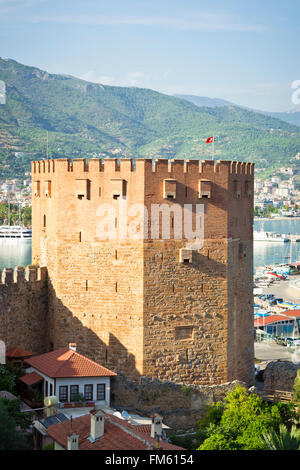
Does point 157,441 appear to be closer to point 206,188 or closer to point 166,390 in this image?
point 166,390

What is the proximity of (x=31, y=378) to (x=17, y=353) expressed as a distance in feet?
4.02

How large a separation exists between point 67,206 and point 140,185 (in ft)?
A: 8.16

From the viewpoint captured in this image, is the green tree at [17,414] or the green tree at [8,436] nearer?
the green tree at [8,436]

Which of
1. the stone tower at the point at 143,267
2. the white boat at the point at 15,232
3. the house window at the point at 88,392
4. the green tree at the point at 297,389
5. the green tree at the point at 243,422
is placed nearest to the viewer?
the green tree at the point at 243,422

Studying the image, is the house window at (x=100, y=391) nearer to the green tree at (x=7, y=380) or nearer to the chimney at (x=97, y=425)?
the green tree at (x=7, y=380)

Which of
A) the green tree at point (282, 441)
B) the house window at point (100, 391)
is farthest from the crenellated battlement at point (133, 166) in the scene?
the green tree at point (282, 441)

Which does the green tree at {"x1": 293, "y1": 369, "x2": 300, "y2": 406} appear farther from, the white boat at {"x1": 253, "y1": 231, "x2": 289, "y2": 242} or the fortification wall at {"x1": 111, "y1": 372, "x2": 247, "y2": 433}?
the white boat at {"x1": 253, "y1": 231, "x2": 289, "y2": 242}

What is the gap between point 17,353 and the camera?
21.8 meters

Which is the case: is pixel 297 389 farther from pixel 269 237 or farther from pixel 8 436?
pixel 269 237

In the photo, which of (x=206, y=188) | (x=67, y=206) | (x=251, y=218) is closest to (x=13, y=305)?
(x=67, y=206)

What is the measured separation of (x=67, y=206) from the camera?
2203cm

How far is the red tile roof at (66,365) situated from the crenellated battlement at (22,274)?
247 cm

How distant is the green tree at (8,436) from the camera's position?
1505cm

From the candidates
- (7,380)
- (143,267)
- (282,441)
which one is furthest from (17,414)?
Result: (282,441)
